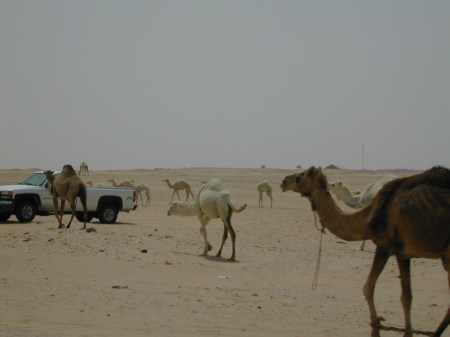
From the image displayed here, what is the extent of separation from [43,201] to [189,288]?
13.4m

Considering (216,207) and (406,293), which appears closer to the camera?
(406,293)

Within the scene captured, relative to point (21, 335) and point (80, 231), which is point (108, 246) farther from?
point (21, 335)

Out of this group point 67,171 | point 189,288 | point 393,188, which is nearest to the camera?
point 393,188

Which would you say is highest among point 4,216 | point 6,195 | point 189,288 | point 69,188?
point 69,188

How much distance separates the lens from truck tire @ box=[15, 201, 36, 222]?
77.0ft

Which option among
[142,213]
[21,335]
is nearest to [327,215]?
[21,335]

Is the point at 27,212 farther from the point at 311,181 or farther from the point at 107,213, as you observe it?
the point at 311,181

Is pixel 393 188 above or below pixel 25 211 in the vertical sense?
above

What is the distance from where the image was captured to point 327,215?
30.8 feet

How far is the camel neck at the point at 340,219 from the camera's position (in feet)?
29.5

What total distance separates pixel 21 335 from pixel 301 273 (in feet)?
25.4

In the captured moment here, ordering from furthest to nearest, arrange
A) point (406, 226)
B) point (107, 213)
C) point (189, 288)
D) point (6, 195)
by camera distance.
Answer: point (107, 213)
point (6, 195)
point (189, 288)
point (406, 226)

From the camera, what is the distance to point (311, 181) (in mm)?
9727

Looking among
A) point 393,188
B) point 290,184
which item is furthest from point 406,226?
point 290,184
